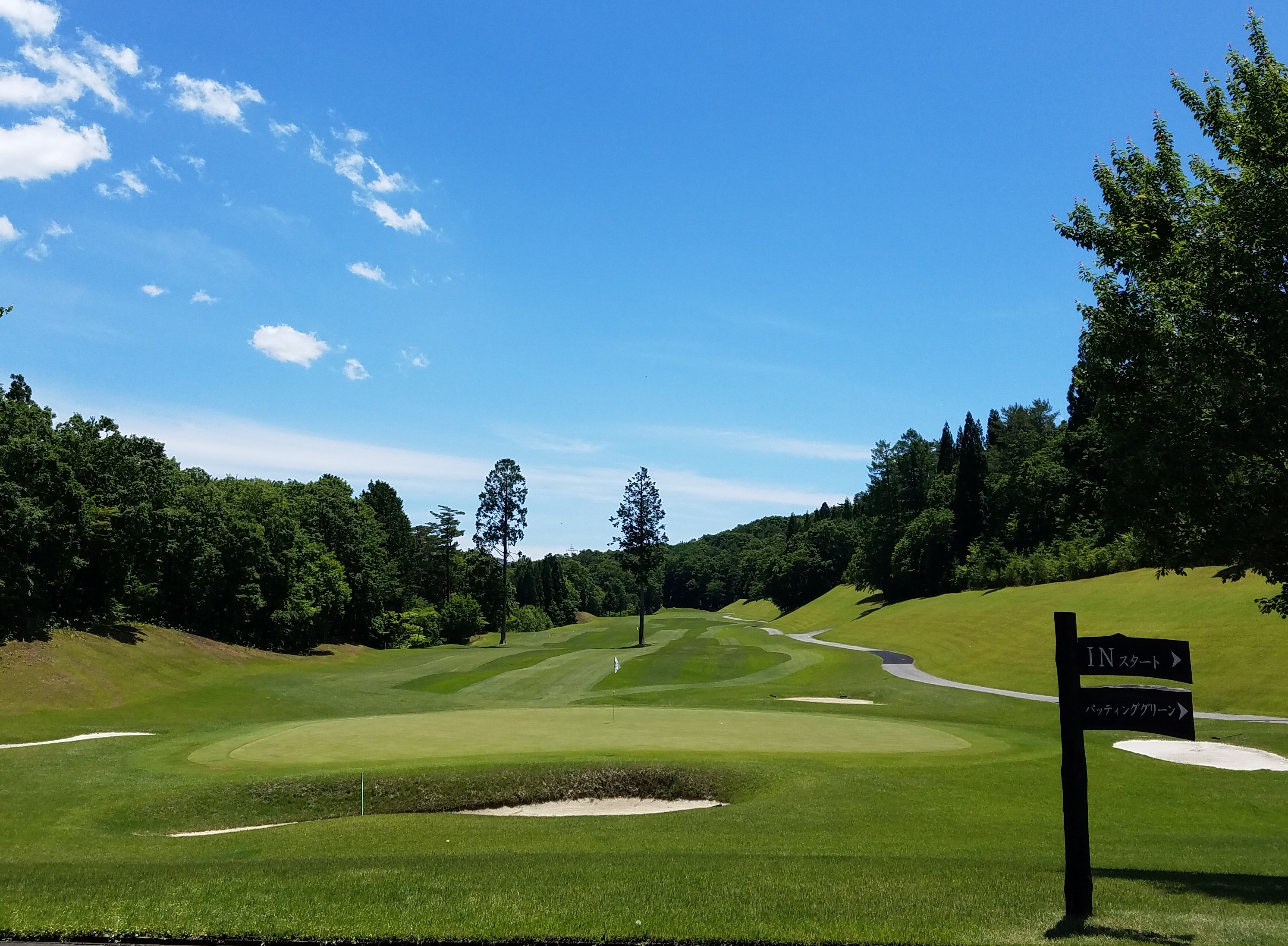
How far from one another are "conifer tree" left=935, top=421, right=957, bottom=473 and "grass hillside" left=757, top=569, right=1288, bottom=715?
139 feet

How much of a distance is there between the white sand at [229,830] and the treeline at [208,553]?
107 feet

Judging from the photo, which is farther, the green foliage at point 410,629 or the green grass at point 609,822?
the green foliage at point 410,629

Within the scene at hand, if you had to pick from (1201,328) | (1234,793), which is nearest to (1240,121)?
(1201,328)

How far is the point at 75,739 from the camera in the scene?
2766 cm

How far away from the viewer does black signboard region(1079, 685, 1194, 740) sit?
9.20m

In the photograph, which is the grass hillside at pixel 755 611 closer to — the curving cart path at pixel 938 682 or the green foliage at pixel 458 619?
the green foliage at pixel 458 619

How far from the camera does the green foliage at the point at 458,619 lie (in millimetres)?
101625

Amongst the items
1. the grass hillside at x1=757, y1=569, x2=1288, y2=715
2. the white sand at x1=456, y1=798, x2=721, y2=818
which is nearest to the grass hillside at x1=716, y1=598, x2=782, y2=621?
the grass hillside at x1=757, y1=569, x2=1288, y2=715

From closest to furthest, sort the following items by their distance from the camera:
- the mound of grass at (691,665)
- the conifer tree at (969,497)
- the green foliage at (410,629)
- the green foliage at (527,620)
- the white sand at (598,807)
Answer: the white sand at (598,807) → the mound of grass at (691,665) → the green foliage at (410,629) → the conifer tree at (969,497) → the green foliage at (527,620)

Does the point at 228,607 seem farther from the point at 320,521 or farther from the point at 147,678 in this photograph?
the point at 147,678

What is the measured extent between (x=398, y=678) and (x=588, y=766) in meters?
34.7

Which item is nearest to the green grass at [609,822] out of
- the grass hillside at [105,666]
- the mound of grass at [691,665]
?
the grass hillside at [105,666]

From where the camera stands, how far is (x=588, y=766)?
20.1m

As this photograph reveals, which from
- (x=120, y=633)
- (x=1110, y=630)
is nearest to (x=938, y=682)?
(x=1110, y=630)
